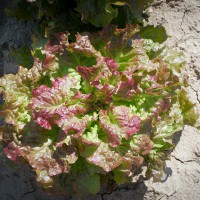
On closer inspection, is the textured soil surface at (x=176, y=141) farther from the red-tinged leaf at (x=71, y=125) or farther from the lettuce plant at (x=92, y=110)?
the red-tinged leaf at (x=71, y=125)

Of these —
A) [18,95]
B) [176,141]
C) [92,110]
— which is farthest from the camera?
[176,141]

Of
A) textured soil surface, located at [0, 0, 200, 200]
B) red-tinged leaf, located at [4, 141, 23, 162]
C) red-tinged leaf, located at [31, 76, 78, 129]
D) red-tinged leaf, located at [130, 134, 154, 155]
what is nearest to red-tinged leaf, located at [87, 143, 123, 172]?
red-tinged leaf, located at [130, 134, 154, 155]

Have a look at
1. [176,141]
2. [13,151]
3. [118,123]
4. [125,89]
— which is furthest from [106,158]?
[176,141]

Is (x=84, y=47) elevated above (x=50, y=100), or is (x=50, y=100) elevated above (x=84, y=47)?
(x=84, y=47)

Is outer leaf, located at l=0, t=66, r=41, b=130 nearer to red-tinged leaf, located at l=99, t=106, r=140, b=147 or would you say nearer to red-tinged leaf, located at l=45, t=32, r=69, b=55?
red-tinged leaf, located at l=45, t=32, r=69, b=55

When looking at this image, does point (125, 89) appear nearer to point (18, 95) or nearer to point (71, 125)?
point (71, 125)
